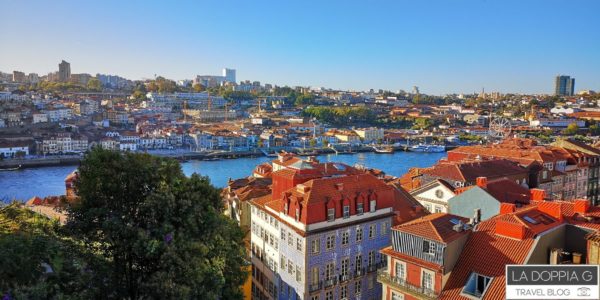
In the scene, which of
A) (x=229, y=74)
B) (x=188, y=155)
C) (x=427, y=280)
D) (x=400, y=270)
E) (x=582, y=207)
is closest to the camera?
(x=427, y=280)

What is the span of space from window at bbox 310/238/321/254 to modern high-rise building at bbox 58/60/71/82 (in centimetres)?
11436

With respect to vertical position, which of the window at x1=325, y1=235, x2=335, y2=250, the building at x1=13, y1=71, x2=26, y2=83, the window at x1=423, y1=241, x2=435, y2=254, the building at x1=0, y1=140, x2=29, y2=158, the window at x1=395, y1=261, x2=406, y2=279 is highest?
the building at x1=13, y1=71, x2=26, y2=83

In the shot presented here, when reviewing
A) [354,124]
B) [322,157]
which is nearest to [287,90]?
[354,124]

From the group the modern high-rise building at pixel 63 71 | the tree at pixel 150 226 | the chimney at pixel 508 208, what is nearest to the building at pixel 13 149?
the tree at pixel 150 226

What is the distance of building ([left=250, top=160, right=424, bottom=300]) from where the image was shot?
8.98 metres

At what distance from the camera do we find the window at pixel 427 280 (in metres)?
6.49

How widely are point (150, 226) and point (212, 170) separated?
34693 millimetres

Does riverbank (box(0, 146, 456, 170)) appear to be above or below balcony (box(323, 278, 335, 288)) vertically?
below

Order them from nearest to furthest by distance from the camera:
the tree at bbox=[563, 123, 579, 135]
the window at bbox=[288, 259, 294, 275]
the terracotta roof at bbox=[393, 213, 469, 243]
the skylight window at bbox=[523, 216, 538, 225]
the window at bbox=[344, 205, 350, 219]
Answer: the terracotta roof at bbox=[393, 213, 469, 243] < the skylight window at bbox=[523, 216, 538, 225] < the window at bbox=[288, 259, 294, 275] < the window at bbox=[344, 205, 350, 219] < the tree at bbox=[563, 123, 579, 135]

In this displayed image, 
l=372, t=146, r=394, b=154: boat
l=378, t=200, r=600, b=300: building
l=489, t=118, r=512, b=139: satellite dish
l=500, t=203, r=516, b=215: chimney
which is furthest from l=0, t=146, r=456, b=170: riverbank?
l=378, t=200, r=600, b=300: building

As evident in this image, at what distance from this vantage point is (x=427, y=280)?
21.5 ft

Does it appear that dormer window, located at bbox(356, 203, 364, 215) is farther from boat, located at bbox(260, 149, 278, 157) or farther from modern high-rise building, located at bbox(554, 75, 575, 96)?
modern high-rise building, located at bbox(554, 75, 575, 96)

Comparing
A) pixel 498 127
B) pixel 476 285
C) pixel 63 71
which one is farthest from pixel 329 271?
pixel 63 71

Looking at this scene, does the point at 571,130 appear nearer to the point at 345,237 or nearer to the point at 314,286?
the point at 345,237
